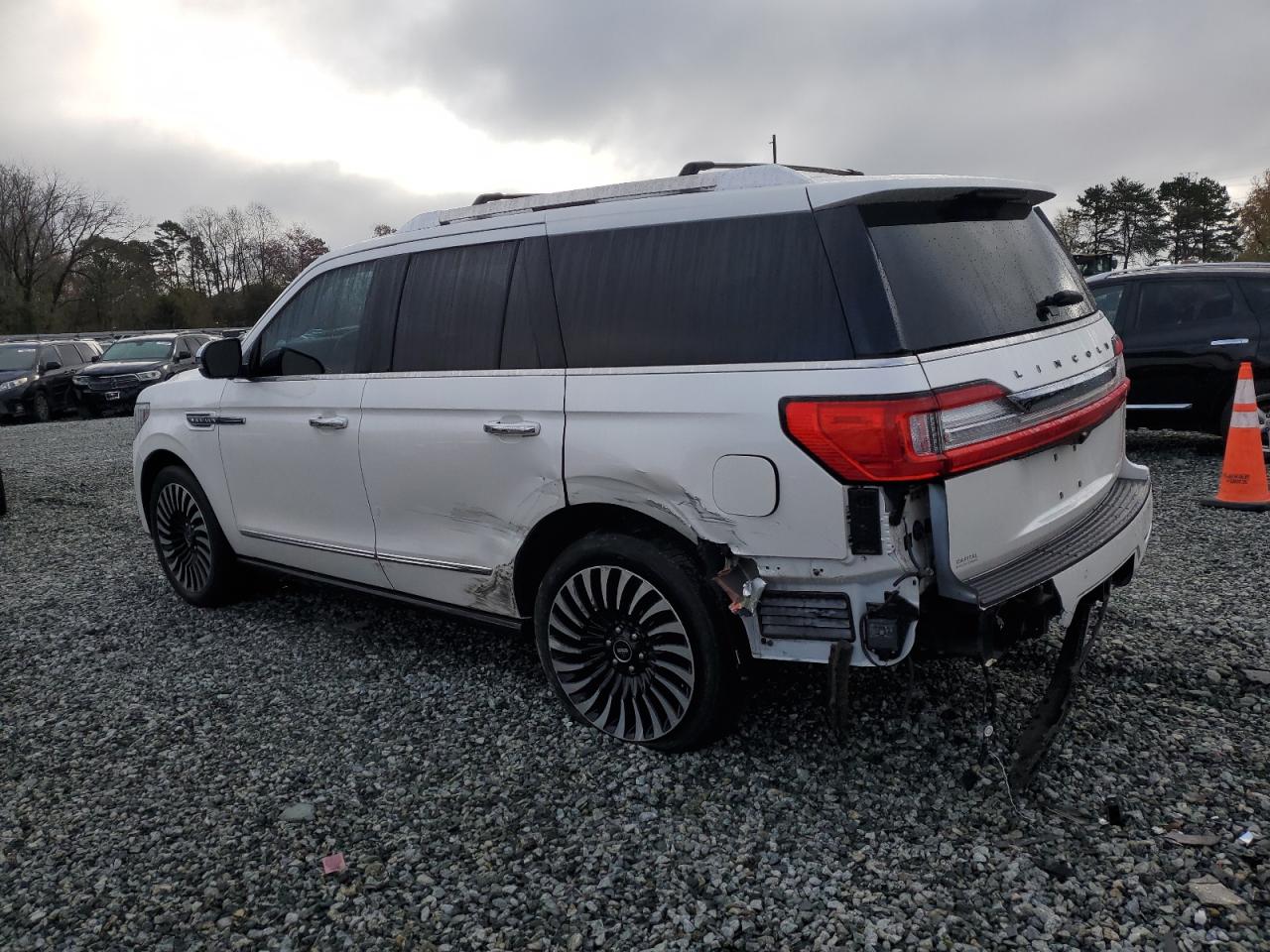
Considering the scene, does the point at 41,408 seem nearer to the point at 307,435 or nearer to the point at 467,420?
the point at 307,435

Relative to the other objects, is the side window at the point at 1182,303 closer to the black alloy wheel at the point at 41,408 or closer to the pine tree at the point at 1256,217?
the black alloy wheel at the point at 41,408

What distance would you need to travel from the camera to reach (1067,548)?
3.12 meters

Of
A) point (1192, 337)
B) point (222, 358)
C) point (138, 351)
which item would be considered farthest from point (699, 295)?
point (138, 351)

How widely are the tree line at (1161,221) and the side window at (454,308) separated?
195 ft

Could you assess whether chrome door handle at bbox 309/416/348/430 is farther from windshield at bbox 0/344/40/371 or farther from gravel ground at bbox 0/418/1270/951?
windshield at bbox 0/344/40/371

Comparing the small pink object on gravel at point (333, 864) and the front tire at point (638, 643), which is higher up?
the front tire at point (638, 643)

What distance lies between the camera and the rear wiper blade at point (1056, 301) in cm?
331

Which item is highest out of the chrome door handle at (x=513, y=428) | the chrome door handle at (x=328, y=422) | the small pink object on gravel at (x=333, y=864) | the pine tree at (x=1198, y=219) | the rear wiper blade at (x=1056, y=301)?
the pine tree at (x=1198, y=219)

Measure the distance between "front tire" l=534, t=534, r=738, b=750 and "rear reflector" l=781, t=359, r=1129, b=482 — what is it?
0.65m

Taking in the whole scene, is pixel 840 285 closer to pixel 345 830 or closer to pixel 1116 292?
pixel 345 830

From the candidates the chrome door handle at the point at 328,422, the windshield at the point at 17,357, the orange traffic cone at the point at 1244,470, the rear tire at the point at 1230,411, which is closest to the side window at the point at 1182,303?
the rear tire at the point at 1230,411

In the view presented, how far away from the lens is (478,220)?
390cm

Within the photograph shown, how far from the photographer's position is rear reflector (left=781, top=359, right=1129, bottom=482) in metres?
2.68

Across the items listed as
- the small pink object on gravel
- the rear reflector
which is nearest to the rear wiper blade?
the rear reflector
